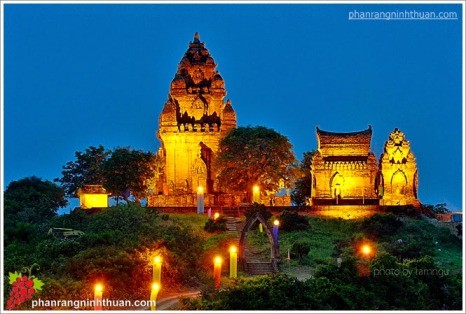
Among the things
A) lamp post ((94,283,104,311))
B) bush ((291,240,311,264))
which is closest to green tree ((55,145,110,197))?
bush ((291,240,311,264))

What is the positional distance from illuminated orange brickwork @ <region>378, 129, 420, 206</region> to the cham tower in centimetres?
1014

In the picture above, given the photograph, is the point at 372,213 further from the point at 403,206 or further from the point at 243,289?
the point at 243,289

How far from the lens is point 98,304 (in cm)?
3581

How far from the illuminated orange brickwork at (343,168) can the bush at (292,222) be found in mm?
8538

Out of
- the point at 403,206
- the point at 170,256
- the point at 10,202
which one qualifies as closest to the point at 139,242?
the point at 170,256

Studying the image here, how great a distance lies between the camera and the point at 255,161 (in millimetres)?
63688

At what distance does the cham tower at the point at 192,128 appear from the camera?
68812 mm

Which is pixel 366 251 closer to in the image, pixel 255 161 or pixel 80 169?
pixel 255 161

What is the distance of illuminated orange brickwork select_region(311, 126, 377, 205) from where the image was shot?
64812 millimetres

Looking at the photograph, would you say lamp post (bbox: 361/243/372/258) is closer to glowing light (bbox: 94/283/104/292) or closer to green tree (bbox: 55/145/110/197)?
glowing light (bbox: 94/283/104/292)

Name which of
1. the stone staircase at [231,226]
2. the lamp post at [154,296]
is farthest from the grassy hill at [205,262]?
the lamp post at [154,296]

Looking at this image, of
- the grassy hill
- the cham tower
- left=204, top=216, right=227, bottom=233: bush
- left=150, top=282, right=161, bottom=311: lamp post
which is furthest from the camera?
the cham tower

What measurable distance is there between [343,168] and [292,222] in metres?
10.4

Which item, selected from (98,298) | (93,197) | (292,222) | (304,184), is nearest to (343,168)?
(304,184)
